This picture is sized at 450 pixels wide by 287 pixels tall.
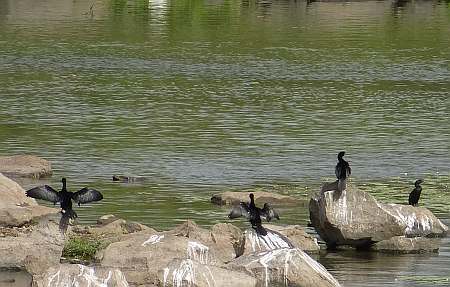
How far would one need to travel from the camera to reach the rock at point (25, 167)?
28.3 metres

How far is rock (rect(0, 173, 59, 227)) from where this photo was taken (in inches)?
859

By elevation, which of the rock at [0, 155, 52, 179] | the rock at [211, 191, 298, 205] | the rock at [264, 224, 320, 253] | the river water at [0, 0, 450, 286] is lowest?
the river water at [0, 0, 450, 286]

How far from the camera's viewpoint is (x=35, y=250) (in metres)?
19.1

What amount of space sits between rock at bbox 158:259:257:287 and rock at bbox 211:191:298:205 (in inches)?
302

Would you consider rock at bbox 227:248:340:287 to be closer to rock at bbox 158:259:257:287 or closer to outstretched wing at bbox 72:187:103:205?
rock at bbox 158:259:257:287

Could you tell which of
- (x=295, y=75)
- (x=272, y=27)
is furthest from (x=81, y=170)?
(x=272, y=27)

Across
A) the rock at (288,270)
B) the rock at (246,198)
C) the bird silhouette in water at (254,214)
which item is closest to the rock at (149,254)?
Answer: the rock at (288,270)

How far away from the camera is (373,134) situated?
36.2 meters

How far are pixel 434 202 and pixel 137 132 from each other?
1176 centimetres

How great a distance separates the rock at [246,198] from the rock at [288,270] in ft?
23.4

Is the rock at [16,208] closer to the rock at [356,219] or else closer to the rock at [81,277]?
the rock at [356,219]

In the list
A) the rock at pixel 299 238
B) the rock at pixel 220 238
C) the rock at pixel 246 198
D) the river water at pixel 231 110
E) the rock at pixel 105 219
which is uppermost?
the rock at pixel 220 238

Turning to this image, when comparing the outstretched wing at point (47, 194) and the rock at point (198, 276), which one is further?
A: the outstretched wing at point (47, 194)

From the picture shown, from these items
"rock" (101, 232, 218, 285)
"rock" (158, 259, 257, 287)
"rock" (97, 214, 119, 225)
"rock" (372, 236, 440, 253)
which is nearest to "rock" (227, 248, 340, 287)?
"rock" (158, 259, 257, 287)
